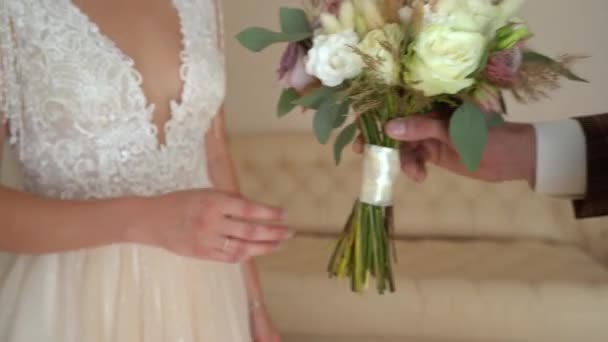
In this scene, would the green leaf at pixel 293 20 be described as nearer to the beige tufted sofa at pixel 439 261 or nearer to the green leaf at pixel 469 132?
the green leaf at pixel 469 132

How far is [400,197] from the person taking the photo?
2988mm

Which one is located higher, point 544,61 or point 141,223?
point 544,61

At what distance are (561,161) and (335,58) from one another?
1.86 ft

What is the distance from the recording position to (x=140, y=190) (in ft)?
3.60

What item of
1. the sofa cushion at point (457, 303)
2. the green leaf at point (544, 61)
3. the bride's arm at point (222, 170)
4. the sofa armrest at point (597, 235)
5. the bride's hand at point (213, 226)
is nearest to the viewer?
the bride's hand at point (213, 226)

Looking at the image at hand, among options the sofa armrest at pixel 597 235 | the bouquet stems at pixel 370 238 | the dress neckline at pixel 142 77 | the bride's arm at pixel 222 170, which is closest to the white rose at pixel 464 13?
the bouquet stems at pixel 370 238

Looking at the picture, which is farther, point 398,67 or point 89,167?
point 89,167

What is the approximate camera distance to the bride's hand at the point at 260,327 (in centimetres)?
130

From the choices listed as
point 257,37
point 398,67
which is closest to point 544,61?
point 398,67

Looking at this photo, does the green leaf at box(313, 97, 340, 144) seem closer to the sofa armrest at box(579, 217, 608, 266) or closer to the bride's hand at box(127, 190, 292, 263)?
the bride's hand at box(127, 190, 292, 263)

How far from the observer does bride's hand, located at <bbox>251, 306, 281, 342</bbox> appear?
130 centimetres

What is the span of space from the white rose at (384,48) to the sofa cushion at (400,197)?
2074 mm

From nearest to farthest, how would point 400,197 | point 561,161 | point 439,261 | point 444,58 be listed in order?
point 444,58 < point 561,161 < point 439,261 < point 400,197

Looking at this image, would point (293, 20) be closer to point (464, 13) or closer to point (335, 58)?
point (335, 58)
